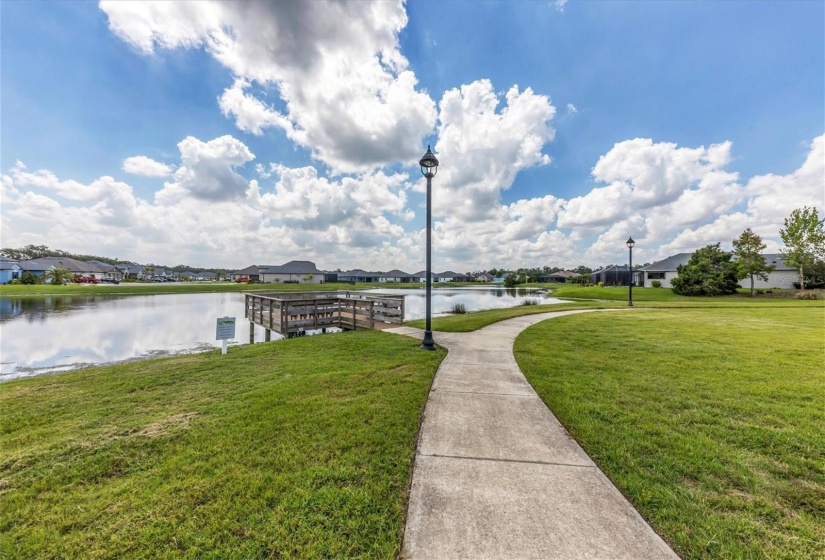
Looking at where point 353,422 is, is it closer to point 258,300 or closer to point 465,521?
point 465,521

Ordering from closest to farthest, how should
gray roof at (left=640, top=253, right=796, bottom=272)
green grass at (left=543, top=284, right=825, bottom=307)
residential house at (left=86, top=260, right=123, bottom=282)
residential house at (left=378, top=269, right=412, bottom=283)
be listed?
green grass at (left=543, top=284, right=825, bottom=307), gray roof at (left=640, top=253, right=796, bottom=272), residential house at (left=86, top=260, right=123, bottom=282), residential house at (left=378, top=269, right=412, bottom=283)

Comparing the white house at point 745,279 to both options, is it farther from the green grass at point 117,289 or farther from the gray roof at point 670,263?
the green grass at point 117,289

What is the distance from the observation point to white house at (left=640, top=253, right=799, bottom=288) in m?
36.9

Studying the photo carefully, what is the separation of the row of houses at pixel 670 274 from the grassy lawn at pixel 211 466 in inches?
1774

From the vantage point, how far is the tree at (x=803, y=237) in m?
28.0

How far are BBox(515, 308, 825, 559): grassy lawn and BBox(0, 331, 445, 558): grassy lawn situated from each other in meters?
2.07

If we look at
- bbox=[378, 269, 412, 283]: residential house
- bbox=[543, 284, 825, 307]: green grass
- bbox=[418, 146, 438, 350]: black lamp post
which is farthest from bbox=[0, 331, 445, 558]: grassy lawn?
bbox=[378, 269, 412, 283]: residential house

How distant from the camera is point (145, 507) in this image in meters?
2.46

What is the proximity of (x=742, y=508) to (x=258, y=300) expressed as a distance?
15.3 meters

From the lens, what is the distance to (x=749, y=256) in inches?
1233

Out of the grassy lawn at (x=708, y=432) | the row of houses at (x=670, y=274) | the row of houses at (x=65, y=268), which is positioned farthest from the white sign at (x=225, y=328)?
the row of houses at (x=65, y=268)

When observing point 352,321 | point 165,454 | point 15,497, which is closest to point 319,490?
point 165,454

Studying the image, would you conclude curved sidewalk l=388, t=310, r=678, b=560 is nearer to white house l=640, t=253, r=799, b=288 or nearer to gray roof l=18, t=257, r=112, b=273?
white house l=640, t=253, r=799, b=288

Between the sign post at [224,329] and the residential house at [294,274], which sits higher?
the residential house at [294,274]
